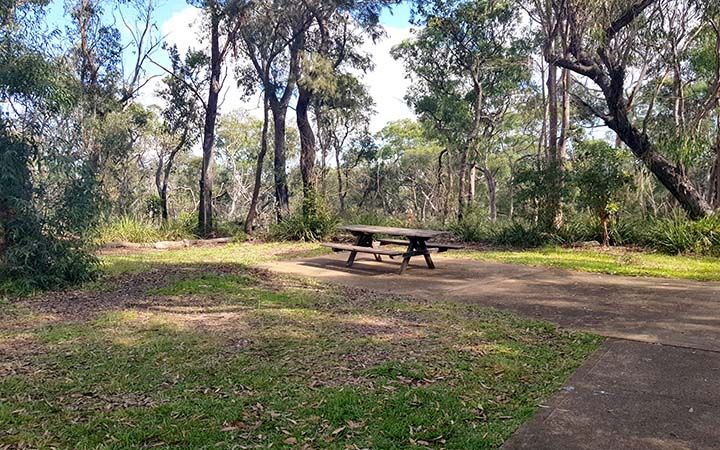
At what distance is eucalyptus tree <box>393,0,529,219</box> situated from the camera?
52.0 ft

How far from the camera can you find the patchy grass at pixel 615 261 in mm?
7449

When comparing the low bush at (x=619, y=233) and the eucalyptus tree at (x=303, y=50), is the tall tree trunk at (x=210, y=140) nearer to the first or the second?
the eucalyptus tree at (x=303, y=50)

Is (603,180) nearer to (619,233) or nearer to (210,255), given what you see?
(619,233)

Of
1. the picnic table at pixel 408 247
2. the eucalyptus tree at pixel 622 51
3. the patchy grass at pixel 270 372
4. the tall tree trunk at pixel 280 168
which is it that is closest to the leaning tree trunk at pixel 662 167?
the eucalyptus tree at pixel 622 51

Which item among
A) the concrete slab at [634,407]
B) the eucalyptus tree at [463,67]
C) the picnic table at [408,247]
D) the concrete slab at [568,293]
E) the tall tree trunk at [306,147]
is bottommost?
the concrete slab at [634,407]

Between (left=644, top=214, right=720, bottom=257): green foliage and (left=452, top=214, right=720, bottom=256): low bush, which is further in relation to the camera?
(left=452, top=214, right=720, bottom=256): low bush

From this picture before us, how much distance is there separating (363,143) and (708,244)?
671 inches

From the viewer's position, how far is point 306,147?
13.8 meters

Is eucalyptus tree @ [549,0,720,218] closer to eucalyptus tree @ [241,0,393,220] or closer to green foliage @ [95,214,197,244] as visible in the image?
eucalyptus tree @ [241,0,393,220]

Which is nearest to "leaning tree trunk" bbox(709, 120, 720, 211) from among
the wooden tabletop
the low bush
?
the low bush

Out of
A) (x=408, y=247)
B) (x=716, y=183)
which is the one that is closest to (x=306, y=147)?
(x=408, y=247)

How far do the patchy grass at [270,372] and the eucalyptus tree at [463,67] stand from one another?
8.96 m

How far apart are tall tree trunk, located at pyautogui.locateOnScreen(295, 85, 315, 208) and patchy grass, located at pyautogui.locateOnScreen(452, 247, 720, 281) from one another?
14.1 ft

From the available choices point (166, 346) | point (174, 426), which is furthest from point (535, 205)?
point (174, 426)
